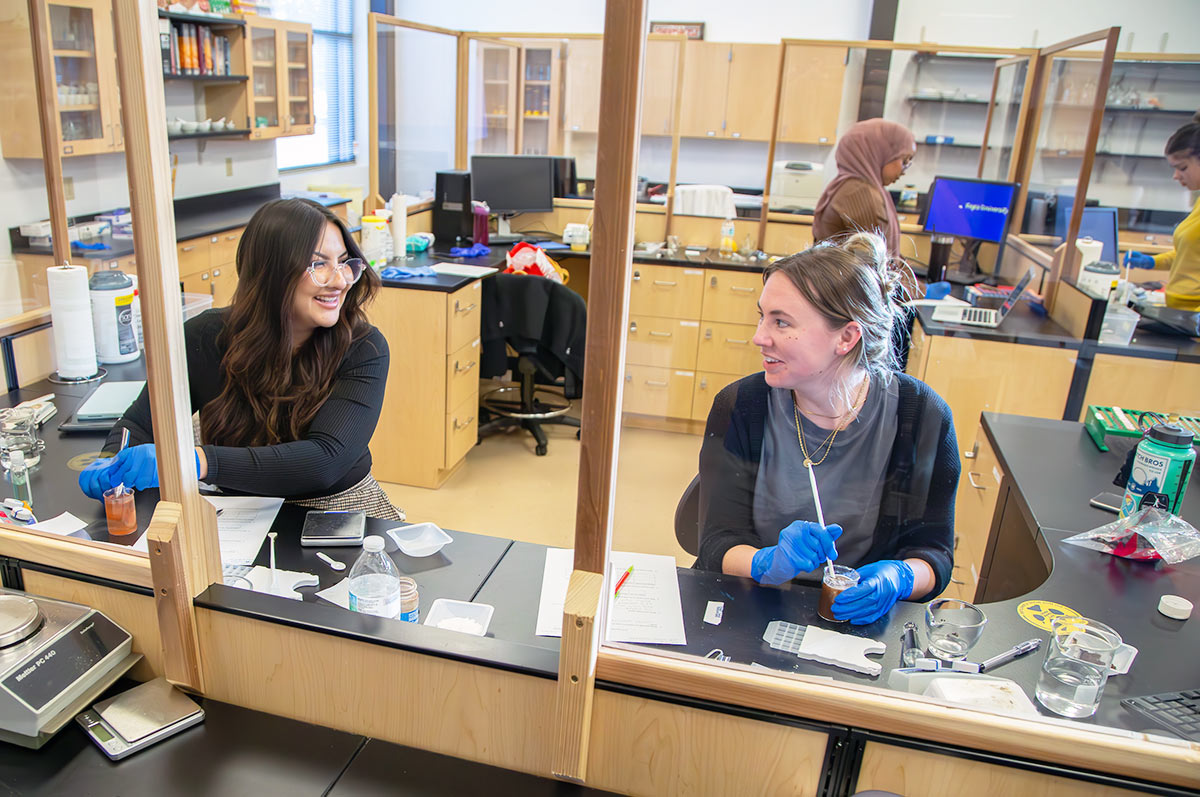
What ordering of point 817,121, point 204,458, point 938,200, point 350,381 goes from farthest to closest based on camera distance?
1. point 817,121
2. point 938,200
3. point 350,381
4. point 204,458

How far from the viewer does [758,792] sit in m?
0.97

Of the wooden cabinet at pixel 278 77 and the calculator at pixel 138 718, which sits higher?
the wooden cabinet at pixel 278 77

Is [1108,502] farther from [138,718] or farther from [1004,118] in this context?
[1004,118]

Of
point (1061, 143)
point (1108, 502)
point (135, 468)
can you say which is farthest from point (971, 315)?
point (135, 468)

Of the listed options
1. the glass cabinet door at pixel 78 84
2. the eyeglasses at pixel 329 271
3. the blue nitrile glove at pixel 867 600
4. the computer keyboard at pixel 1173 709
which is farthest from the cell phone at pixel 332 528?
the glass cabinet door at pixel 78 84

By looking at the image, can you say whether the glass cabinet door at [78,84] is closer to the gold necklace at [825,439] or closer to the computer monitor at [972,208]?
the gold necklace at [825,439]

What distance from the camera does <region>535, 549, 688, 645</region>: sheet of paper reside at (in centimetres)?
105

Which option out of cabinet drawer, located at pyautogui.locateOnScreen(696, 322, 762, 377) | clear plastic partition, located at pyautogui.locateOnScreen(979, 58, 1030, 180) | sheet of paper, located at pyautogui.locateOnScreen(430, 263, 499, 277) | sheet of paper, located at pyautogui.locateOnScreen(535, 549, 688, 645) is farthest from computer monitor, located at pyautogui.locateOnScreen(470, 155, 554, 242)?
sheet of paper, located at pyautogui.locateOnScreen(535, 549, 688, 645)

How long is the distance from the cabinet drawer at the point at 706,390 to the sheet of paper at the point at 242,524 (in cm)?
81

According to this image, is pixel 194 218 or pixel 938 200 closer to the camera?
pixel 938 200

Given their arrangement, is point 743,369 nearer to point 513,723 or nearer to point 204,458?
point 513,723

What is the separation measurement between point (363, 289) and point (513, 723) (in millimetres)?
1122

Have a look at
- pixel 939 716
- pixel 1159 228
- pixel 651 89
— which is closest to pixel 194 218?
pixel 651 89

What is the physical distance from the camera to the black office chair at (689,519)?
139 cm
